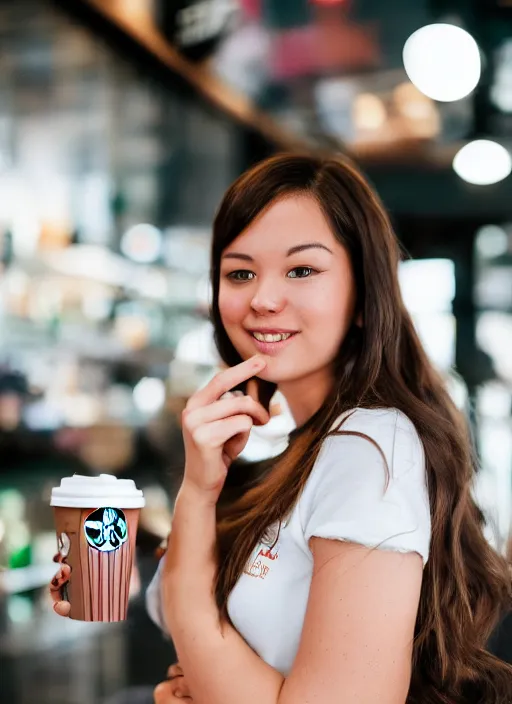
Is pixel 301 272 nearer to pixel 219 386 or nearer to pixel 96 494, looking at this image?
pixel 219 386

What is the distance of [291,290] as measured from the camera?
152 centimetres

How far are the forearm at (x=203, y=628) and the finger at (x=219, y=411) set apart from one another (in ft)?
0.47

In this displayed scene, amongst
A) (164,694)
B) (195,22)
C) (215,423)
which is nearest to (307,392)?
(215,423)

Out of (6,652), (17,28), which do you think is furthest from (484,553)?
(17,28)

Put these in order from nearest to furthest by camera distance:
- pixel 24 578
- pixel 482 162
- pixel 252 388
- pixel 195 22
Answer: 1. pixel 252 388
2. pixel 24 578
3. pixel 195 22
4. pixel 482 162

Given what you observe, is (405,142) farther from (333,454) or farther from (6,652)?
(333,454)

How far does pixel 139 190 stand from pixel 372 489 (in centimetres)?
379

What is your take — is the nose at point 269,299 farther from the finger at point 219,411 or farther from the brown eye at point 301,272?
the finger at point 219,411

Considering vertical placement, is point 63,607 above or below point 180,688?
above

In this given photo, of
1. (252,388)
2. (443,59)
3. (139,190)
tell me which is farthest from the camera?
(443,59)

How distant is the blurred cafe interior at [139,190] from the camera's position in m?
3.74

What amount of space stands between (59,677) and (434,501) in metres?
2.78

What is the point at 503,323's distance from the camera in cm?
744

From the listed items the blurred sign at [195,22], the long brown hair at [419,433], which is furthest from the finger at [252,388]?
the blurred sign at [195,22]
